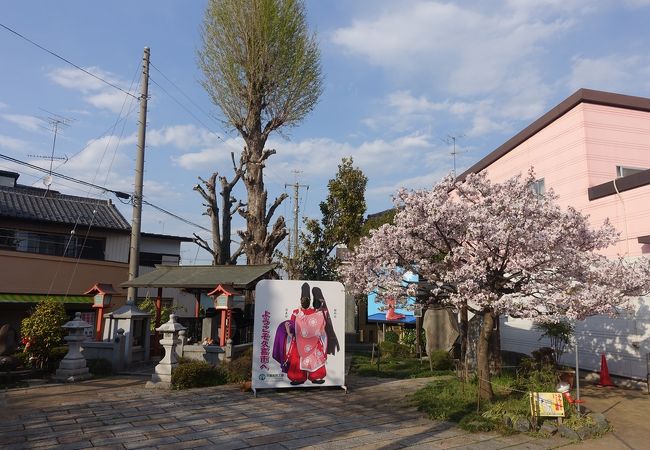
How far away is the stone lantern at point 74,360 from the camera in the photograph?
45.7 ft

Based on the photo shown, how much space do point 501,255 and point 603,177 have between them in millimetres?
8097

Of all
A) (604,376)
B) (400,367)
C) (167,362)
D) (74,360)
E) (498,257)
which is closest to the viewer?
(498,257)

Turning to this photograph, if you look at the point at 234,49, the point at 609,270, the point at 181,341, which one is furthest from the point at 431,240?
the point at 234,49

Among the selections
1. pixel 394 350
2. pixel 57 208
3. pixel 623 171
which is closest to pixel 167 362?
pixel 394 350

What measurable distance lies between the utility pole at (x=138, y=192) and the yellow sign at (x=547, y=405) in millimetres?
14117

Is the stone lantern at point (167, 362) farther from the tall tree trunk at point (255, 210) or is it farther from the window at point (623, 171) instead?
the window at point (623, 171)

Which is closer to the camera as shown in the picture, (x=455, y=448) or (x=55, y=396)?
(x=455, y=448)

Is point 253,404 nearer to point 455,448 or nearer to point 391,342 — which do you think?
point 455,448

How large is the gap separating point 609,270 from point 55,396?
14.0 m

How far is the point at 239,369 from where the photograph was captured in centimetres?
1378

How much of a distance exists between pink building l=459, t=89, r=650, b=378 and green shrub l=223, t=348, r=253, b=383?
10.9m

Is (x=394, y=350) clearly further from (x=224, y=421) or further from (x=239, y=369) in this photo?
(x=224, y=421)

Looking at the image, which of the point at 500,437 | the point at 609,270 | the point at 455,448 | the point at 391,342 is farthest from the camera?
the point at 391,342

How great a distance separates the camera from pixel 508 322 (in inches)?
752
